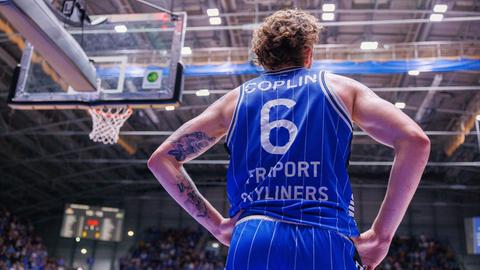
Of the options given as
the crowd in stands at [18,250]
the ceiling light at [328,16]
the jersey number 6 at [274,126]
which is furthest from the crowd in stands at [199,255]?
the jersey number 6 at [274,126]

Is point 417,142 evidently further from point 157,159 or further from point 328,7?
point 328,7

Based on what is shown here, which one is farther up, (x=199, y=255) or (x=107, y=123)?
(x=107, y=123)

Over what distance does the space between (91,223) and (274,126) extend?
25.1m

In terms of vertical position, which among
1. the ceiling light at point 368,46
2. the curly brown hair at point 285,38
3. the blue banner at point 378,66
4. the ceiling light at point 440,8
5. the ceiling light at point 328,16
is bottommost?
the curly brown hair at point 285,38

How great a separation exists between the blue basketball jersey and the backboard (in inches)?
238

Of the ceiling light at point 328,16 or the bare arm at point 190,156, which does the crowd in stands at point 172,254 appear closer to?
the ceiling light at point 328,16

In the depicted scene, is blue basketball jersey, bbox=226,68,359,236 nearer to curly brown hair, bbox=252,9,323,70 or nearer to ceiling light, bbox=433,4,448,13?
curly brown hair, bbox=252,9,323,70

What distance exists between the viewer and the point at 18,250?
71.5 ft

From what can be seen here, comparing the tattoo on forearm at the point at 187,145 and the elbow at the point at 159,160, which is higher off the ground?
the tattoo on forearm at the point at 187,145

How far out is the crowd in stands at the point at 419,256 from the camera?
2352 cm

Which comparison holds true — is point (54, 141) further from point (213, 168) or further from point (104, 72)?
point (104, 72)

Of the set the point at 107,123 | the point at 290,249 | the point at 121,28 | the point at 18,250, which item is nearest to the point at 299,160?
the point at 290,249

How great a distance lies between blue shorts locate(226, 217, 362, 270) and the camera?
1.59 metres

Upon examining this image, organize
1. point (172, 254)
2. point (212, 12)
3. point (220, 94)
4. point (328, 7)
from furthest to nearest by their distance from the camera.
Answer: point (172, 254)
point (220, 94)
point (212, 12)
point (328, 7)
